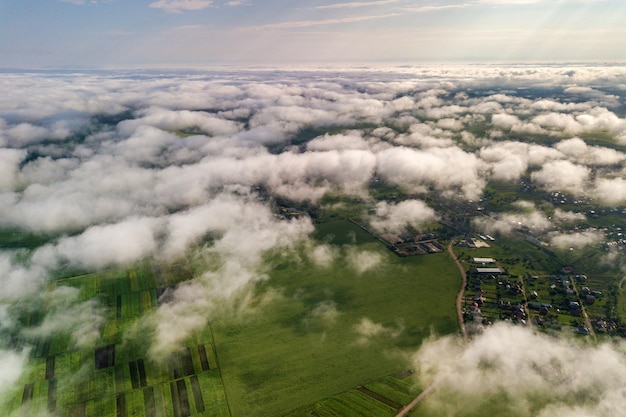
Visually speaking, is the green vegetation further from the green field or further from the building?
the building

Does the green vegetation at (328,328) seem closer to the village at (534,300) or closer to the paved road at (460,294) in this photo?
the paved road at (460,294)

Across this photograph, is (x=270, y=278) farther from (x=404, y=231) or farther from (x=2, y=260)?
(x=2, y=260)

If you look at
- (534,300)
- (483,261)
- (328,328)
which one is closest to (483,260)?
(483,261)

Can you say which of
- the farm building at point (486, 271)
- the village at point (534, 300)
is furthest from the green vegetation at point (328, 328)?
the village at point (534, 300)

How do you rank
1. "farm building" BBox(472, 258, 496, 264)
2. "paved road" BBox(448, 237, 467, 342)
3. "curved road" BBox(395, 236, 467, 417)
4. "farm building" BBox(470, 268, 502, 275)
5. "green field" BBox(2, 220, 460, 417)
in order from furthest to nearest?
"farm building" BBox(472, 258, 496, 264) < "farm building" BBox(470, 268, 502, 275) < "paved road" BBox(448, 237, 467, 342) < "green field" BBox(2, 220, 460, 417) < "curved road" BBox(395, 236, 467, 417)

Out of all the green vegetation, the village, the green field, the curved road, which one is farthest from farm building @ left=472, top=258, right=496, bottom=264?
the green field

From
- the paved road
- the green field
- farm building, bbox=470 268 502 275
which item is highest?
farm building, bbox=470 268 502 275

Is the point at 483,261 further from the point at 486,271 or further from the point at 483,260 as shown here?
the point at 486,271

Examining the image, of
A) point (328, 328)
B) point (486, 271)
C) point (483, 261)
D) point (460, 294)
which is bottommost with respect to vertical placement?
point (328, 328)
